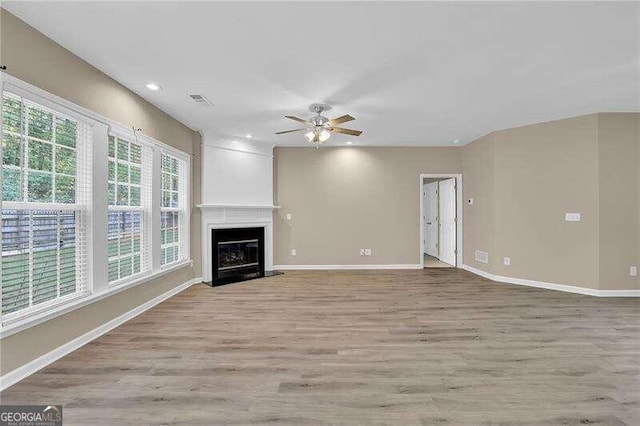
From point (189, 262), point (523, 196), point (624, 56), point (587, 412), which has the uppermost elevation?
point (624, 56)

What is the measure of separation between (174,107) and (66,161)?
5.37 ft

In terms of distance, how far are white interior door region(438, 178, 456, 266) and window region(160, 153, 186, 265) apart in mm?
5489

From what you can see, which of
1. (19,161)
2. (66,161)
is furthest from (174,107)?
(19,161)

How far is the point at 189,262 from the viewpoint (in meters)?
4.68

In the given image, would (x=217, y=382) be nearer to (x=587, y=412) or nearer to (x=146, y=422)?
(x=146, y=422)

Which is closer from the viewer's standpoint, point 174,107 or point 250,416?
point 250,416

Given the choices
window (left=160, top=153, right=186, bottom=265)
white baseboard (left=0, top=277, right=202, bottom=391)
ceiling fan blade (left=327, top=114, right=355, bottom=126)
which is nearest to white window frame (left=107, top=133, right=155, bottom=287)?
window (left=160, top=153, right=186, bottom=265)

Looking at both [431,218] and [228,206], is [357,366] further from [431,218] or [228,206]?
[431,218]

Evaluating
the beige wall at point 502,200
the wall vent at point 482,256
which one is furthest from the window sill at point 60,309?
the wall vent at point 482,256

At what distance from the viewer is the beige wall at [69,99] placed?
2.07m

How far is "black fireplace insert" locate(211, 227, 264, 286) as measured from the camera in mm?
5082

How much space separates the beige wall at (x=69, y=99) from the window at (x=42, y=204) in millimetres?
212

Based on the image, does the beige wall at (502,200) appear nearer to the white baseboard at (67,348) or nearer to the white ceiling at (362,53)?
the white ceiling at (362,53)

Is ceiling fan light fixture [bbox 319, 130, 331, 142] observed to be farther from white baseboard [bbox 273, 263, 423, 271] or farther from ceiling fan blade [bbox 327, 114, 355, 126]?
white baseboard [bbox 273, 263, 423, 271]
